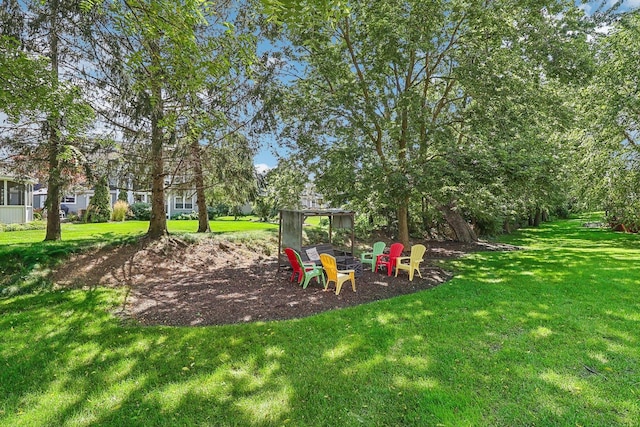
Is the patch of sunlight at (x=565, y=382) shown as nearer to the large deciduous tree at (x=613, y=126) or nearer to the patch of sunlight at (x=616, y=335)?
the patch of sunlight at (x=616, y=335)

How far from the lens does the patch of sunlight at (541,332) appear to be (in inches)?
184

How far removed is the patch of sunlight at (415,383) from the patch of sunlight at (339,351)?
78 centimetres

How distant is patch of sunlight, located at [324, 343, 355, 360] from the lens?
161 inches

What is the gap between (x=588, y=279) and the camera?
26.6 ft

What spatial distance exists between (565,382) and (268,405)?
312 cm

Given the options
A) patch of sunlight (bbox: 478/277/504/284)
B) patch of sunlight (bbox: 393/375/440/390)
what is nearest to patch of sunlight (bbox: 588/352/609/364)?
patch of sunlight (bbox: 393/375/440/390)

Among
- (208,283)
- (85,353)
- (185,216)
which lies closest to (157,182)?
(208,283)

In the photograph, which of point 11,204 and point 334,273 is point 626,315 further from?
point 11,204

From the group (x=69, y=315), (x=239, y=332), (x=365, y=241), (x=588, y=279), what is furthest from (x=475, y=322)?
(x=365, y=241)

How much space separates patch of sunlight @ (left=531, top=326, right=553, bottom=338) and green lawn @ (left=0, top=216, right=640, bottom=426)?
29mm

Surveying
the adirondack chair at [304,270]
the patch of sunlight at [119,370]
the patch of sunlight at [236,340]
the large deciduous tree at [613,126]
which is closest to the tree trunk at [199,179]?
the adirondack chair at [304,270]

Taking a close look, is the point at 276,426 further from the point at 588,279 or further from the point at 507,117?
the point at 507,117

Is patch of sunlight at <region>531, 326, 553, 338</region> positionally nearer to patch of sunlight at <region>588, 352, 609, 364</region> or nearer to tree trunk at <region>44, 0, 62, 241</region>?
patch of sunlight at <region>588, 352, 609, 364</region>

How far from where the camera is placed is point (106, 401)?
3188mm
